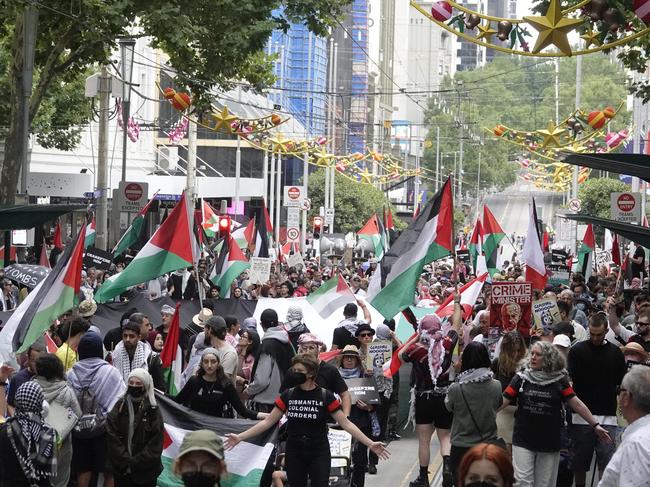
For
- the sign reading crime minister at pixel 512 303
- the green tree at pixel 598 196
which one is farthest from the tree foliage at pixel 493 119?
the sign reading crime minister at pixel 512 303

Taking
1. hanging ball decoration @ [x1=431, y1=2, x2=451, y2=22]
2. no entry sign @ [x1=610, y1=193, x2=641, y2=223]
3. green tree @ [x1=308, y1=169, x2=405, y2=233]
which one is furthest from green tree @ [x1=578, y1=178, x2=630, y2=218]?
hanging ball decoration @ [x1=431, y1=2, x2=451, y2=22]

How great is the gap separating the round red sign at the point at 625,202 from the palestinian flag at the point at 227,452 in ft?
67.0

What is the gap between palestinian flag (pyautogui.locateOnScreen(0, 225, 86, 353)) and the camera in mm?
10984

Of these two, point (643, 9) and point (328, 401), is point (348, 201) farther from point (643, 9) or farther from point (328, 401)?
point (328, 401)

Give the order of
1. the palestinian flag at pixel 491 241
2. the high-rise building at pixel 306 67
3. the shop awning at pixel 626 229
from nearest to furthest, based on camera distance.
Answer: the shop awning at pixel 626 229, the palestinian flag at pixel 491 241, the high-rise building at pixel 306 67

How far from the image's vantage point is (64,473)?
30.6 ft

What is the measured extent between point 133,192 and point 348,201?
58.1m

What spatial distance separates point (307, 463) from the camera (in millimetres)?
9469

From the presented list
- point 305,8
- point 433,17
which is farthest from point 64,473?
point 305,8

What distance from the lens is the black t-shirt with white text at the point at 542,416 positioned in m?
9.95

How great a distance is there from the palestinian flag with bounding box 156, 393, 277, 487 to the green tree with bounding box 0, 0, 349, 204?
10014 millimetres

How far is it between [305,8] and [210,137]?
59258mm

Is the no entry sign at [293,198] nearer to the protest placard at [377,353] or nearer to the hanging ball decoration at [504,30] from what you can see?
the hanging ball decoration at [504,30]

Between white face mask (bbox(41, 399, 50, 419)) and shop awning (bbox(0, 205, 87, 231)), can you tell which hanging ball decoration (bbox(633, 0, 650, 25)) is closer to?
shop awning (bbox(0, 205, 87, 231))
